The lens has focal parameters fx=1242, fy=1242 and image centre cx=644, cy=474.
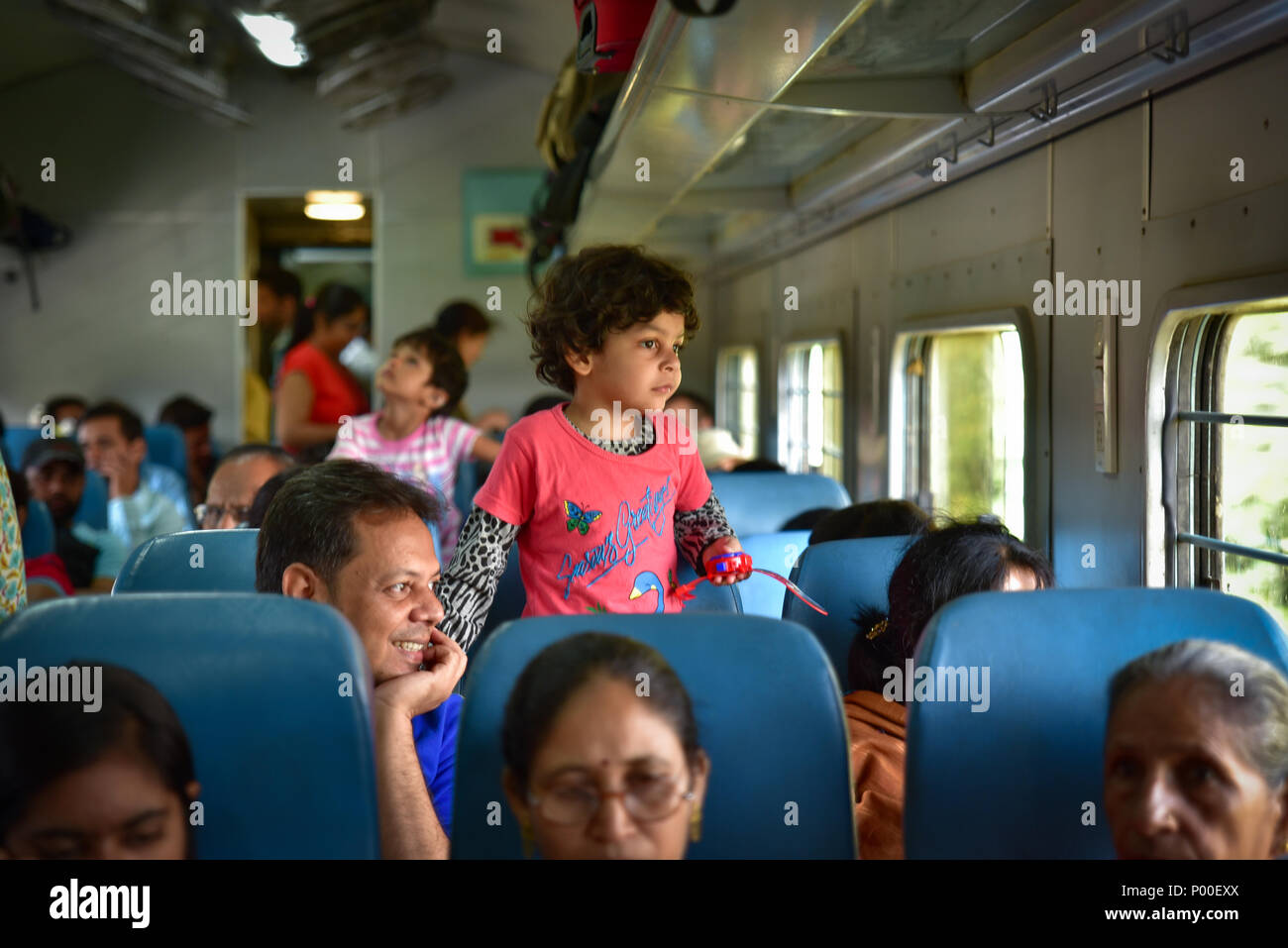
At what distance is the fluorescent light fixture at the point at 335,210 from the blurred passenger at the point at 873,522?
30.6 feet

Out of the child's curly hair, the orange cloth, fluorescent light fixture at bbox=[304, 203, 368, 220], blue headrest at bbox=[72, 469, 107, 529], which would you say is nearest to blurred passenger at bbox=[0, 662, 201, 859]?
the orange cloth

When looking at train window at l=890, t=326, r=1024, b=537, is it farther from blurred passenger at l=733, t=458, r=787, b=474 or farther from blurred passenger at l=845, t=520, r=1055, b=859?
blurred passenger at l=845, t=520, r=1055, b=859

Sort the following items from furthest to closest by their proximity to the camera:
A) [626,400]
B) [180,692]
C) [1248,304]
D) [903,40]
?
[903,40], [626,400], [1248,304], [180,692]

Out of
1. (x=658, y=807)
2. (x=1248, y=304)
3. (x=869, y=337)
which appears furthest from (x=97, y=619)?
(x=869, y=337)

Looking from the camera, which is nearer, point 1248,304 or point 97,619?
point 97,619

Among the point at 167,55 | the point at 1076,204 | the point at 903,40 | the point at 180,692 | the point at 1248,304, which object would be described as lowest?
the point at 180,692

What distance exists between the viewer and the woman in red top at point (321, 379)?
5172mm

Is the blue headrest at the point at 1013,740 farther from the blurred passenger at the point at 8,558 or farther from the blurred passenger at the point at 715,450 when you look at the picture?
the blurred passenger at the point at 715,450

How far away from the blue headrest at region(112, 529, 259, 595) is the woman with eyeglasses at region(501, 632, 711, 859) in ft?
4.35

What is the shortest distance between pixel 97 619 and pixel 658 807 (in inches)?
28.3

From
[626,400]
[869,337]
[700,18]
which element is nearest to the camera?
[700,18]

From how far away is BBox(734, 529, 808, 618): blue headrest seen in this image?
11.7 feet
